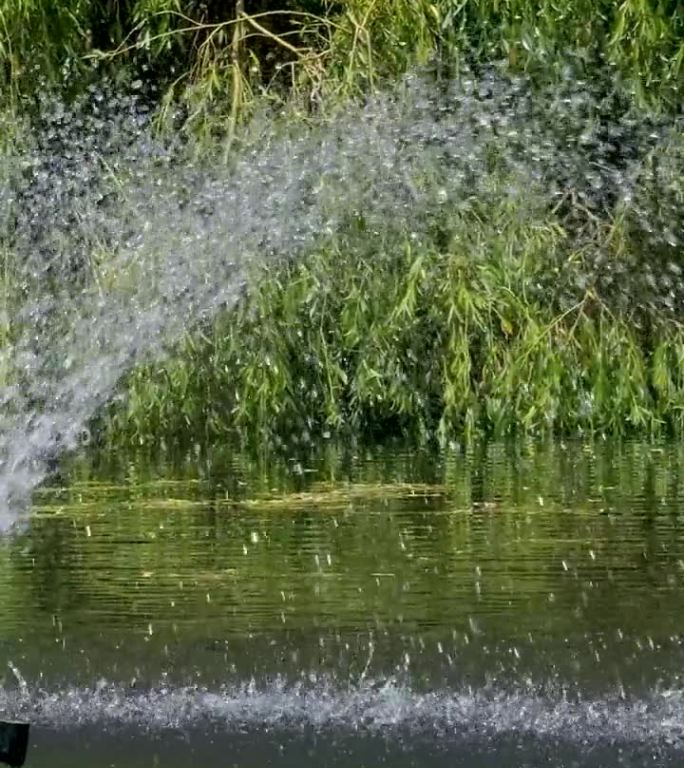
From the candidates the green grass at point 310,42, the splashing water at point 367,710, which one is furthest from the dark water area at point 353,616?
the green grass at point 310,42

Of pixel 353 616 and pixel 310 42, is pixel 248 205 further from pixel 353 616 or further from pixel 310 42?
pixel 353 616

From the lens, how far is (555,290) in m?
10.5

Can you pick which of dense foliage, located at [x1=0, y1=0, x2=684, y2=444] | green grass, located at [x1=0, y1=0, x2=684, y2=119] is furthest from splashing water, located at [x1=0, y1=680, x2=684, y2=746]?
green grass, located at [x1=0, y1=0, x2=684, y2=119]

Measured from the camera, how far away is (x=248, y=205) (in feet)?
35.8

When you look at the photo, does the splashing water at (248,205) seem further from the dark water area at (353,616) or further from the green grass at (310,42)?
the dark water area at (353,616)

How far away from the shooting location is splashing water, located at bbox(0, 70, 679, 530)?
10.5m

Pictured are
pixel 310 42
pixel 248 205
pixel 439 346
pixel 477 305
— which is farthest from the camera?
pixel 310 42

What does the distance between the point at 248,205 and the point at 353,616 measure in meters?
4.53

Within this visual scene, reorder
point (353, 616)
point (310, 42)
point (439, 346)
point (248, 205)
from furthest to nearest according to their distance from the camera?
point (310, 42) → point (248, 205) → point (439, 346) → point (353, 616)

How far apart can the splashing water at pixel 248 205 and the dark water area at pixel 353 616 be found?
102cm

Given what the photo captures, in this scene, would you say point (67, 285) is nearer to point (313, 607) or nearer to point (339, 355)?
point (339, 355)

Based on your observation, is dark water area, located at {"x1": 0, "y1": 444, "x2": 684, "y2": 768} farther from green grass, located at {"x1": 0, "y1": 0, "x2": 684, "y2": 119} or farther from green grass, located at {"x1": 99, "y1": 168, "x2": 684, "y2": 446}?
green grass, located at {"x1": 0, "y1": 0, "x2": 684, "y2": 119}

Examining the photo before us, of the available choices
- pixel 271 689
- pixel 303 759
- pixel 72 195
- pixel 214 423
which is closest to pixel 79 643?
pixel 271 689

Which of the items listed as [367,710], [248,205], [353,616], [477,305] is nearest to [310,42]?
[248,205]
